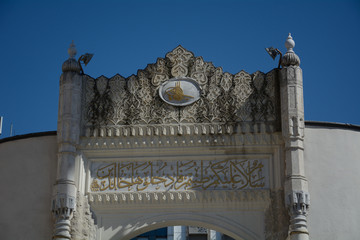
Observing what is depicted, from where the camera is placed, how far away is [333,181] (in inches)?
639

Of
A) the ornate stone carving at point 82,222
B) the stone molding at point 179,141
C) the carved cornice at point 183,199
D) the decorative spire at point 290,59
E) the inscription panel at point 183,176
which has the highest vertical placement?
the decorative spire at point 290,59

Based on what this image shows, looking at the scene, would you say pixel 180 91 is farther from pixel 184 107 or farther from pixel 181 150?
Answer: pixel 181 150

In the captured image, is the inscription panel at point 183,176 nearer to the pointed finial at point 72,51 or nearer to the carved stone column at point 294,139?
the carved stone column at point 294,139

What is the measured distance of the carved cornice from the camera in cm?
1617

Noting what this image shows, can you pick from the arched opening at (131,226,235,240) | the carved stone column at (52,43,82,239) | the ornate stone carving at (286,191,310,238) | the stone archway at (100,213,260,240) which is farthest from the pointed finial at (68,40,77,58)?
the arched opening at (131,226,235,240)

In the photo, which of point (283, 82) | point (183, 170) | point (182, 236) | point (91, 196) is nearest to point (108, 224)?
point (91, 196)

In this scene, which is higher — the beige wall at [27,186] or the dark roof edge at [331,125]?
the dark roof edge at [331,125]

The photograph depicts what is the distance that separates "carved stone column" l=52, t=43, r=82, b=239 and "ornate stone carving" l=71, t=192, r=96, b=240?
0.38ft

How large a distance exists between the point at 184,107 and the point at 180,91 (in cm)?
34

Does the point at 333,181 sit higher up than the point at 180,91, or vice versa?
the point at 180,91

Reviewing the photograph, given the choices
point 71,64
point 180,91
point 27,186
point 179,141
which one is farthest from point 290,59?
point 27,186

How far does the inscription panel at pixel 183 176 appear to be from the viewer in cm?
1636

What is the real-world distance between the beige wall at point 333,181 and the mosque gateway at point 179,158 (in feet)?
0.07

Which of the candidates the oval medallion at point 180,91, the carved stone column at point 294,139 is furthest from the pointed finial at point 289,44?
the oval medallion at point 180,91
